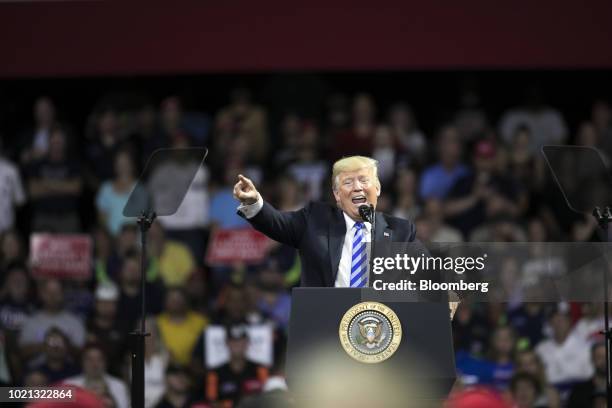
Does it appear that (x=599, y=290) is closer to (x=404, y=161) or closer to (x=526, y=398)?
(x=526, y=398)

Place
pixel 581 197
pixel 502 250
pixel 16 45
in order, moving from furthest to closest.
A: pixel 16 45 → pixel 581 197 → pixel 502 250

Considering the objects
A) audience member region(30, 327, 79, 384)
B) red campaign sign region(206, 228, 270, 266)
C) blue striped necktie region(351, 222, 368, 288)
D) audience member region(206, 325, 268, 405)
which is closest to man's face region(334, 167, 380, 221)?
blue striped necktie region(351, 222, 368, 288)

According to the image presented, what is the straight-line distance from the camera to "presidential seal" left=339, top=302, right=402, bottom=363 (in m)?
5.71

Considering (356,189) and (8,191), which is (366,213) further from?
(8,191)

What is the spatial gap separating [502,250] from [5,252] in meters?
6.26

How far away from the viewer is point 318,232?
6566 millimetres

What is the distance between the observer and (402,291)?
230 inches

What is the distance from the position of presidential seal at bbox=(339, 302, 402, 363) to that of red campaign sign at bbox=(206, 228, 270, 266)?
5263 mm

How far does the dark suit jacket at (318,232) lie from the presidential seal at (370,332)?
27.4 inches

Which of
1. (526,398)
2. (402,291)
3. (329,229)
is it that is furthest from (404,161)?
(402,291)

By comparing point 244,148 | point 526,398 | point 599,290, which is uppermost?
point 244,148

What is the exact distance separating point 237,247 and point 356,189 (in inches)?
182

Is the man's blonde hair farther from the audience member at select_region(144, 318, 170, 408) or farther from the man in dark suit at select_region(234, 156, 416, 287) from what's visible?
the audience member at select_region(144, 318, 170, 408)

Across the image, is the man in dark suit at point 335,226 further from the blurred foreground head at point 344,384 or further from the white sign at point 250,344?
the white sign at point 250,344
